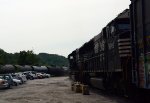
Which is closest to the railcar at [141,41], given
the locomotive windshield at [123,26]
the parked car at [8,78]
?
the locomotive windshield at [123,26]

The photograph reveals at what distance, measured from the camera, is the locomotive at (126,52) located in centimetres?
1150

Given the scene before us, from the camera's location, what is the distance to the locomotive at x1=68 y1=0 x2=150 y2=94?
453 inches

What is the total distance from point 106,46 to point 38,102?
4.99m

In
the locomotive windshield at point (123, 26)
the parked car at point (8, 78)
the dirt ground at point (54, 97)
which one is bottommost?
the dirt ground at point (54, 97)

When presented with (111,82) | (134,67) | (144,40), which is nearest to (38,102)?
(111,82)

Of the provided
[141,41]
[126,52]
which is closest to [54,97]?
[126,52]

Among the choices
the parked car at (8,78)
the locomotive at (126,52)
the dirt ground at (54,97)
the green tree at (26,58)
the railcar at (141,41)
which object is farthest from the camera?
the green tree at (26,58)

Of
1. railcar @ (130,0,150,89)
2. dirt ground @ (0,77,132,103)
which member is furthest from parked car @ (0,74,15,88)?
railcar @ (130,0,150,89)

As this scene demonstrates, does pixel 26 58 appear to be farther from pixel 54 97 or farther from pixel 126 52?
pixel 126 52

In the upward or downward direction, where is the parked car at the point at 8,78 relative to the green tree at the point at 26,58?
downward

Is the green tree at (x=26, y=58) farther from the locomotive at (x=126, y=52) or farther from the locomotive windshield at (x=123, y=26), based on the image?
the locomotive windshield at (x=123, y=26)

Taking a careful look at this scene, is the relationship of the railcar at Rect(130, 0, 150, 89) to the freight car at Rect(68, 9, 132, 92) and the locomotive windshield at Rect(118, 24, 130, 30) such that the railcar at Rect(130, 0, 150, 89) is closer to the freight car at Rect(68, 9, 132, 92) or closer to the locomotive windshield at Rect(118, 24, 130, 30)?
the freight car at Rect(68, 9, 132, 92)

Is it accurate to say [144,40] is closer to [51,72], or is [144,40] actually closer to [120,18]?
[120,18]

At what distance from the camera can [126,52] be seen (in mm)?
15531
